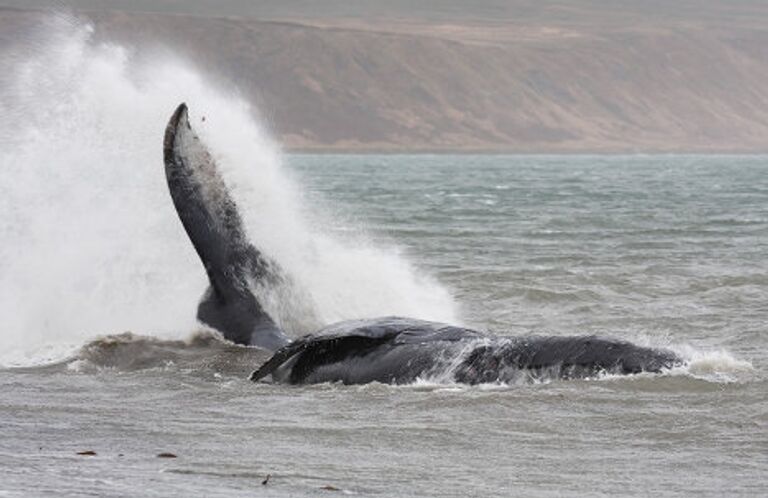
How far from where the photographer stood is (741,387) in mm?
10766

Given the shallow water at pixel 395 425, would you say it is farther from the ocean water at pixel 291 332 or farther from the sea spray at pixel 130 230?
the sea spray at pixel 130 230

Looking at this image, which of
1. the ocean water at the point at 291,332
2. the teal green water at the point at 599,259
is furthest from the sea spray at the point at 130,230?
the teal green water at the point at 599,259

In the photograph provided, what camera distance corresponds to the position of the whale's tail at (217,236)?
39.0 feet

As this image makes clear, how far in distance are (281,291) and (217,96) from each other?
4815mm

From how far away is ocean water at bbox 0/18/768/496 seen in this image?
318 inches

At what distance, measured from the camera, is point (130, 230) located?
16328 mm

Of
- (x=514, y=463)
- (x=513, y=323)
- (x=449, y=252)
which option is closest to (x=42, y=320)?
(x=513, y=323)

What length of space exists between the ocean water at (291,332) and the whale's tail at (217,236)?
23 centimetres

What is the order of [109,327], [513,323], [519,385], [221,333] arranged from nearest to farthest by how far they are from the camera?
[519,385], [221,333], [109,327], [513,323]

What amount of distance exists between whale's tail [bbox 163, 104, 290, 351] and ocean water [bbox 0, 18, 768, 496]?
0.23 metres

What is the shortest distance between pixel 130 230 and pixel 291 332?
434 centimetres

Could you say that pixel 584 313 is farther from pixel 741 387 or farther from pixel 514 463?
pixel 514 463

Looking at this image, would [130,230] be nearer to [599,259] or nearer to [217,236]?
[217,236]

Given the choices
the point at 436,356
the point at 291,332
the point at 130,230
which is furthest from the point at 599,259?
the point at 436,356
